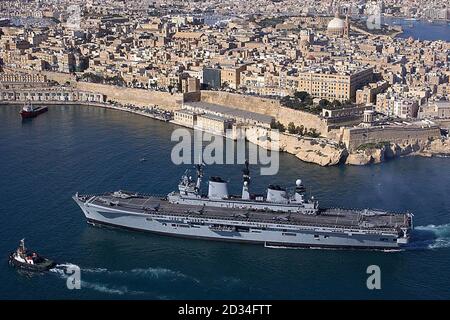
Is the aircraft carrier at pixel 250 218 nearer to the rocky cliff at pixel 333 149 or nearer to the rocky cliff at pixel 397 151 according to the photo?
the rocky cliff at pixel 333 149

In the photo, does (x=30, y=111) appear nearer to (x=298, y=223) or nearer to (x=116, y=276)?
(x=116, y=276)

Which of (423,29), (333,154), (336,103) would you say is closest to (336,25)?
(423,29)

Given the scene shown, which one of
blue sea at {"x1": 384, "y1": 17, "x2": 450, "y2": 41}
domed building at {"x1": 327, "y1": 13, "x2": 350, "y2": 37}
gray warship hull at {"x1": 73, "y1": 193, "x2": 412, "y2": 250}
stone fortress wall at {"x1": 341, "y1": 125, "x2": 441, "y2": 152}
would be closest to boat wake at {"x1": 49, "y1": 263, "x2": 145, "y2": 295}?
gray warship hull at {"x1": 73, "y1": 193, "x2": 412, "y2": 250}

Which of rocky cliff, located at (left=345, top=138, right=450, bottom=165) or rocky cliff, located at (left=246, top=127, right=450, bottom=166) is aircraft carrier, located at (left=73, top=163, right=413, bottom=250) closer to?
rocky cliff, located at (left=246, top=127, right=450, bottom=166)

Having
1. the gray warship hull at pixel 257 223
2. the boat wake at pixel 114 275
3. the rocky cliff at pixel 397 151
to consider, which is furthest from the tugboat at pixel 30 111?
the boat wake at pixel 114 275

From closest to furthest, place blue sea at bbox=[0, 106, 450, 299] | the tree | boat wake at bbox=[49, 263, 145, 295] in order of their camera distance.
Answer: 1. boat wake at bbox=[49, 263, 145, 295]
2. blue sea at bbox=[0, 106, 450, 299]
3. the tree

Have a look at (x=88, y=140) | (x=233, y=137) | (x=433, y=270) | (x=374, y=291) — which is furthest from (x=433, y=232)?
(x=88, y=140)
